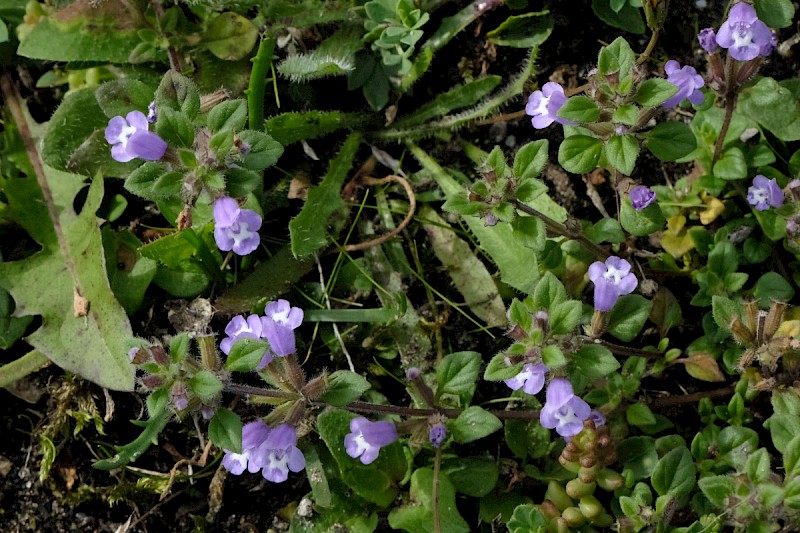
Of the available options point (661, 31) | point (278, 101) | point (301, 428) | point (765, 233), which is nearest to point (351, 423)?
point (301, 428)

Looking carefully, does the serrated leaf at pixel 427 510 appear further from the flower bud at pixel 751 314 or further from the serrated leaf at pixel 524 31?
the serrated leaf at pixel 524 31

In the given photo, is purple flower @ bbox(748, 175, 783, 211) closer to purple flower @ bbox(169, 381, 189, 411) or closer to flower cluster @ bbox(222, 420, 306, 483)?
flower cluster @ bbox(222, 420, 306, 483)

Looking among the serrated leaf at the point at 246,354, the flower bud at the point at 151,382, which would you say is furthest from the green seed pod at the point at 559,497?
the flower bud at the point at 151,382

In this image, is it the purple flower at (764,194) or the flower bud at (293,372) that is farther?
the purple flower at (764,194)

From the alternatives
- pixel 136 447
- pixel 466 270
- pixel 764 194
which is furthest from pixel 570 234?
pixel 136 447

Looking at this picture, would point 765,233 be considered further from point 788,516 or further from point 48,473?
point 48,473

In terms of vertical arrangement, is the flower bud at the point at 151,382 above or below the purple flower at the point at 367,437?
above
